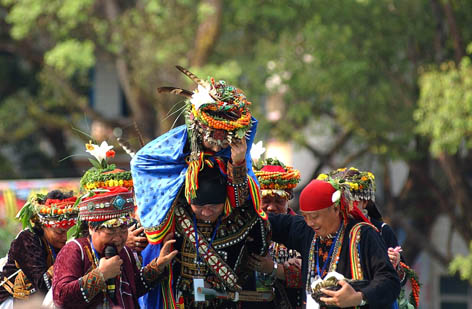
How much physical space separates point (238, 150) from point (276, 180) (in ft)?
3.75

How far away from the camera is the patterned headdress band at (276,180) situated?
6195mm

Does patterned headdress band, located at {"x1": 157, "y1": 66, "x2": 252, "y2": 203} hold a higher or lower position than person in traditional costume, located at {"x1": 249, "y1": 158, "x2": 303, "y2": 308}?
higher

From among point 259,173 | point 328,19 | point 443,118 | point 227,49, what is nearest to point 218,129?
point 259,173

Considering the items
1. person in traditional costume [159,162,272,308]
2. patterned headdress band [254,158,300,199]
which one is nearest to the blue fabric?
person in traditional costume [159,162,272,308]

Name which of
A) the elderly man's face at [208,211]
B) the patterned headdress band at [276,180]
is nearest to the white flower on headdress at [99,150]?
the elderly man's face at [208,211]

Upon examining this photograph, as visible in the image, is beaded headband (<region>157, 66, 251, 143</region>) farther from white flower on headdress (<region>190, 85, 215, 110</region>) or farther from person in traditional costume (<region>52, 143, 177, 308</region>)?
person in traditional costume (<region>52, 143, 177, 308</region>)

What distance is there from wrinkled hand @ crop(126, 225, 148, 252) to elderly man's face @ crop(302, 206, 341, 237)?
1.18m

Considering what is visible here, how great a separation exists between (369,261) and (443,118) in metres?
8.13

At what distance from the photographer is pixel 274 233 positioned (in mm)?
5559

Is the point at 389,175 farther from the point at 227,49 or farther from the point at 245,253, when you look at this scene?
the point at 245,253

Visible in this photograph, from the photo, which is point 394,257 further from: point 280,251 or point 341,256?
point 280,251

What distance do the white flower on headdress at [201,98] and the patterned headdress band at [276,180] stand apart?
1.18m

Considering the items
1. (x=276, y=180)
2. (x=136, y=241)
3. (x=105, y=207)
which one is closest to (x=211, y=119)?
(x=105, y=207)

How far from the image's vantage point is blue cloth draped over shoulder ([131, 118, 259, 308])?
17.4 feet
